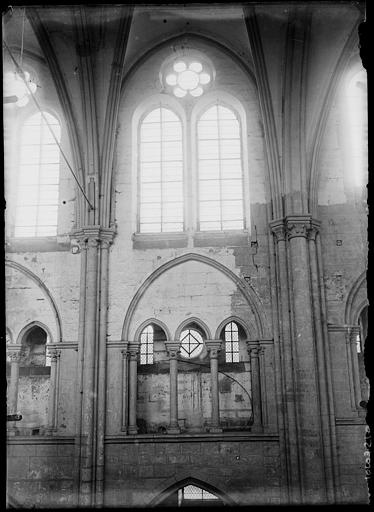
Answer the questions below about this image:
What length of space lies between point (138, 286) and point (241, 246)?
7.84 feet

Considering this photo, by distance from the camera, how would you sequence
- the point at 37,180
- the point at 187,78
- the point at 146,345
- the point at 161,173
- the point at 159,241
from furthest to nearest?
the point at 187,78
the point at 37,180
the point at 161,173
the point at 159,241
the point at 146,345

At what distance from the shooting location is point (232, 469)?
11938 millimetres

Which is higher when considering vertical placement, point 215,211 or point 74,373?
point 215,211

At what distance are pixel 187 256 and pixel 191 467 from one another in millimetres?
4343

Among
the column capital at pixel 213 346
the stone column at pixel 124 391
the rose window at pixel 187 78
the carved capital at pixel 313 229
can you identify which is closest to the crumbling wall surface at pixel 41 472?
the stone column at pixel 124 391

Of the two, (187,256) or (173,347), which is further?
(187,256)

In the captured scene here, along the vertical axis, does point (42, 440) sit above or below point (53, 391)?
below

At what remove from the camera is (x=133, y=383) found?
12578 millimetres

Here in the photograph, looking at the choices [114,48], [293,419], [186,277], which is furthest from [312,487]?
[114,48]

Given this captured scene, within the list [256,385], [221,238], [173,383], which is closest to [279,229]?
[221,238]

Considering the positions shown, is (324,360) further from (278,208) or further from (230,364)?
(278,208)

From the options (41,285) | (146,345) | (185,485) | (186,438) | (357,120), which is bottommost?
(185,485)

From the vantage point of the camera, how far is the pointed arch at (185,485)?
1182 cm

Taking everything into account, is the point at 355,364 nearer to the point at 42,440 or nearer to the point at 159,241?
the point at 159,241
